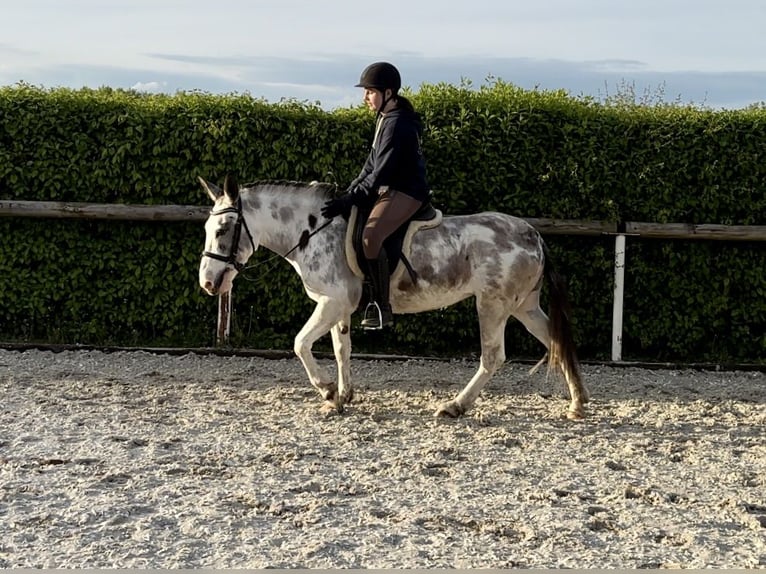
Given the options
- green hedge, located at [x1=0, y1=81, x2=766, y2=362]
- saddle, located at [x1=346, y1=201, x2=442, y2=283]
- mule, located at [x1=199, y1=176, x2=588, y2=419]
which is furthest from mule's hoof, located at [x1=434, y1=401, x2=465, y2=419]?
green hedge, located at [x1=0, y1=81, x2=766, y2=362]

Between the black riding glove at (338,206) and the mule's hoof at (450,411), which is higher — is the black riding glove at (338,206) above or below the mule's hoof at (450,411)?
above

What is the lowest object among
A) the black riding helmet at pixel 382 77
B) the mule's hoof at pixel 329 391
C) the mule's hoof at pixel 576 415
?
the mule's hoof at pixel 576 415

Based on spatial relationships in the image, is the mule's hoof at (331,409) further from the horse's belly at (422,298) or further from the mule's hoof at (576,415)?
the mule's hoof at (576,415)

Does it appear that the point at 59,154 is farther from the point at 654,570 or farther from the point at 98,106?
the point at 654,570

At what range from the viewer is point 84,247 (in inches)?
355

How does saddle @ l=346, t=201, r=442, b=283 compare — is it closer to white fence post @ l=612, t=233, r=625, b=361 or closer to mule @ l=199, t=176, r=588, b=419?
mule @ l=199, t=176, r=588, b=419

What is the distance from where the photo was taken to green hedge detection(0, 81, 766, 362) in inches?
344

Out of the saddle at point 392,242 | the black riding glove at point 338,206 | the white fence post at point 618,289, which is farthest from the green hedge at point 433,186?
the black riding glove at point 338,206

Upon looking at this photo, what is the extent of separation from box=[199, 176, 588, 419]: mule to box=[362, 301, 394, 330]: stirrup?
0.39ft

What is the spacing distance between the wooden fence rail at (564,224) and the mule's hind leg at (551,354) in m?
1.86

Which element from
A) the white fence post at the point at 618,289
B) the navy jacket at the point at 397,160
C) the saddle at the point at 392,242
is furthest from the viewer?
the white fence post at the point at 618,289

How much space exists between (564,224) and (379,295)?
118 inches

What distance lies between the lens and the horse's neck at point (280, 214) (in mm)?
6457

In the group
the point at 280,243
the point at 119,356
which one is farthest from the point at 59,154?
the point at 280,243
